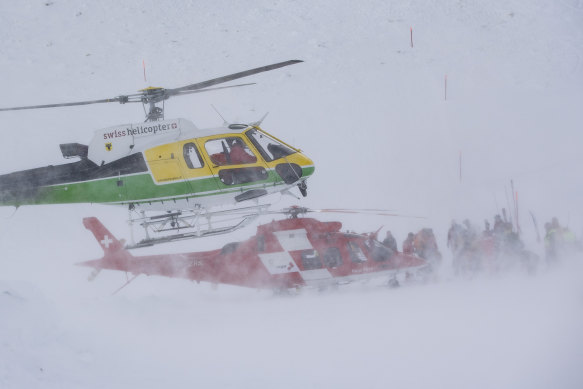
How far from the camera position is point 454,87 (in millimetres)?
20844

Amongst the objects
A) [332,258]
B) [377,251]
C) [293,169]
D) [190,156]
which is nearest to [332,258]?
[332,258]

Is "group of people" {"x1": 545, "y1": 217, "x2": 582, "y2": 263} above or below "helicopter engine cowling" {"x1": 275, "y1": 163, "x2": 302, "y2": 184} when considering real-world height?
below

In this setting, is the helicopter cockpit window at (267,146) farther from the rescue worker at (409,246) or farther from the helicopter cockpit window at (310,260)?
the rescue worker at (409,246)

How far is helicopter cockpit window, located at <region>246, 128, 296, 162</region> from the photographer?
10.0 meters

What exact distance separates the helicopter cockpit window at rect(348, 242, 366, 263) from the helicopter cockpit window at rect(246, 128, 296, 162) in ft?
7.72

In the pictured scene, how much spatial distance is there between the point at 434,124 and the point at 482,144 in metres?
1.79

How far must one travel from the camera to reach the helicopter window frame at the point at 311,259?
10805 mm

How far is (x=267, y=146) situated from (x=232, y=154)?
0.64 m

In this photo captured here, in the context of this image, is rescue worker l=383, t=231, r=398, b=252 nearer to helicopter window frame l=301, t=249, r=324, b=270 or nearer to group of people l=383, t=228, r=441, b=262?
group of people l=383, t=228, r=441, b=262

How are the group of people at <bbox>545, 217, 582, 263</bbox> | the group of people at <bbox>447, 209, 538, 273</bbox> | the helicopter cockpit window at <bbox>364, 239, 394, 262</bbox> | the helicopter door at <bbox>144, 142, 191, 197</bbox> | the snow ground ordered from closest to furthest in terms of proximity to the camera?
the snow ground < the helicopter door at <bbox>144, 142, 191, 197</bbox> < the helicopter cockpit window at <bbox>364, 239, 394, 262</bbox> < the group of people at <bbox>447, 209, 538, 273</bbox> < the group of people at <bbox>545, 217, 582, 263</bbox>

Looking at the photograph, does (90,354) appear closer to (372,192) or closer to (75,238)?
(75,238)

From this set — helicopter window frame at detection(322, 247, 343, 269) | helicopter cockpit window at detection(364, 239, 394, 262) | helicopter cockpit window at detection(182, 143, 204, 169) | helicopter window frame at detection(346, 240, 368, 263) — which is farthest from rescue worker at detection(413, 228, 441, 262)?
helicopter cockpit window at detection(182, 143, 204, 169)

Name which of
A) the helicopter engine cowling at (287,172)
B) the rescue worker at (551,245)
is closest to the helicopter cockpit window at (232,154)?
the helicopter engine cowling at (287,172)

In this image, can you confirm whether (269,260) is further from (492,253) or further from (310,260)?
(492,253)
